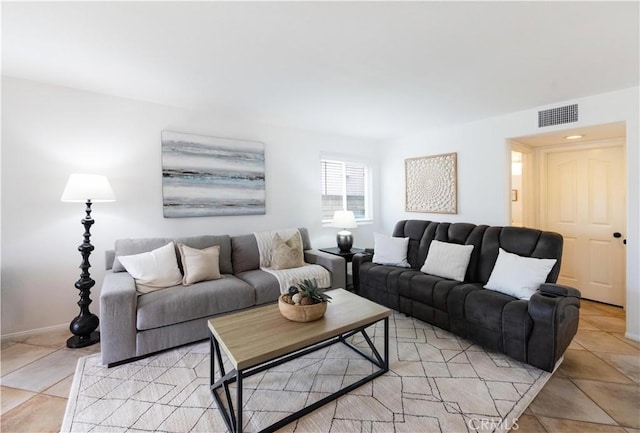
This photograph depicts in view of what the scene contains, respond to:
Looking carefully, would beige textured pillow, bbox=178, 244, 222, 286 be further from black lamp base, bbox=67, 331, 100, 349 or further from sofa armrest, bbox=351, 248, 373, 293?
sofa armrest, bbox=351, 248, 373, 293

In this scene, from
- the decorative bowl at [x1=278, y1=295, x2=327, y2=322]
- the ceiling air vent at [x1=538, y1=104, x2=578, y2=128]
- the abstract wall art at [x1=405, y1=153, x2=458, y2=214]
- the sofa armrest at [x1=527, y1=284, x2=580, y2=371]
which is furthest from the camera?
the abstract wall art at [x1=405, y1=153, x2=458, y2=214]

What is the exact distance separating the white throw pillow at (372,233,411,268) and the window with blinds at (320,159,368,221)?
122 centimetres

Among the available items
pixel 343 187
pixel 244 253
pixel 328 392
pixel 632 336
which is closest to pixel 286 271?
pixel 244 253

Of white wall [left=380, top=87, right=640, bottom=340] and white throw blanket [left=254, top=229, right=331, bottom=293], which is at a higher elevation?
white wall [left=380, top=87, right=640, bottom=340]

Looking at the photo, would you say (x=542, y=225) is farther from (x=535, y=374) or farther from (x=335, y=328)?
(x=335, y=328)

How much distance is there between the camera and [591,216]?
141 inches

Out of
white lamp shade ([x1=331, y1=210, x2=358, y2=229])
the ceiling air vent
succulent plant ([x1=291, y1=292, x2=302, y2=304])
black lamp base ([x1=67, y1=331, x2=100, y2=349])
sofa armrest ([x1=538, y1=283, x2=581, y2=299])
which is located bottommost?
black lamp base ([x1=67, y1=331, x2=100, y2=349])

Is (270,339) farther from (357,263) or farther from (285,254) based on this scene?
(357,263)

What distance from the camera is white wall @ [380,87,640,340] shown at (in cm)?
265

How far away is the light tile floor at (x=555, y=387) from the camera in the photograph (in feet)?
5.44

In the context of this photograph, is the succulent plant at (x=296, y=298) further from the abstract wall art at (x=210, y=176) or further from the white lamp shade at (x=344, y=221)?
the white lamp shade at (x=344, y=221)

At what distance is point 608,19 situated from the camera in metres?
1.71

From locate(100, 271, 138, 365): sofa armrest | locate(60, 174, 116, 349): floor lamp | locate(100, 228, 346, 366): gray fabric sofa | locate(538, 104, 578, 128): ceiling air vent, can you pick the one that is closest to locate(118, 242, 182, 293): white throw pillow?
locate(100, 228, 346, 366): gray fabric sofa

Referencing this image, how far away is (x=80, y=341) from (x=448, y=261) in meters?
3.57
